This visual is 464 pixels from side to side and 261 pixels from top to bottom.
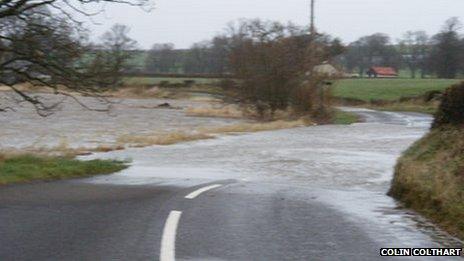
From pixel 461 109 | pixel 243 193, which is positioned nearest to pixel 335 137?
pixel 461 109

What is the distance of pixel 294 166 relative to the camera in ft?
60.2

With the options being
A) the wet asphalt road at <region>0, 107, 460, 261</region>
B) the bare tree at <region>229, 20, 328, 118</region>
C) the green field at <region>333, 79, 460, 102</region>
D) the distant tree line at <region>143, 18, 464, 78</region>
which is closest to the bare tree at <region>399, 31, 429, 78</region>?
the distant tree line at <region>143, 18, 464, 78</region>

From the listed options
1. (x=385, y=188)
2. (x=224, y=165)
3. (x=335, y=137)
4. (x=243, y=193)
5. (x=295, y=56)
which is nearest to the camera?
(x=243, y=193)

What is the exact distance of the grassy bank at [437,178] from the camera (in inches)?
343

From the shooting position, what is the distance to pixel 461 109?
13250 mm

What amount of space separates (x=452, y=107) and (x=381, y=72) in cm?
13019

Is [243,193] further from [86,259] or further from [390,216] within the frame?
[86,259]

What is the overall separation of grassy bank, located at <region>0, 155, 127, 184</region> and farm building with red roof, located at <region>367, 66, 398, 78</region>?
12719 cm

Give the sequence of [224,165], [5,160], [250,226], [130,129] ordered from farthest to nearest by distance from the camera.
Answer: [130,129]
[224,165]
[5,160]
[250,226]

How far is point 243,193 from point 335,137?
20.3 m

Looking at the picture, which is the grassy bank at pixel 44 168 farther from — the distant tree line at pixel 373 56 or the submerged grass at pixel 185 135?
the distant tree line at pixel 373 56

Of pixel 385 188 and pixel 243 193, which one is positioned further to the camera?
pixel 385 188

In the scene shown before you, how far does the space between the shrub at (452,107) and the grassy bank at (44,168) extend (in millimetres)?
→ 7647

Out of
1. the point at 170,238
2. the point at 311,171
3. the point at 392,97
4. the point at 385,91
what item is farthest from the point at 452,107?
the point at 385,91
